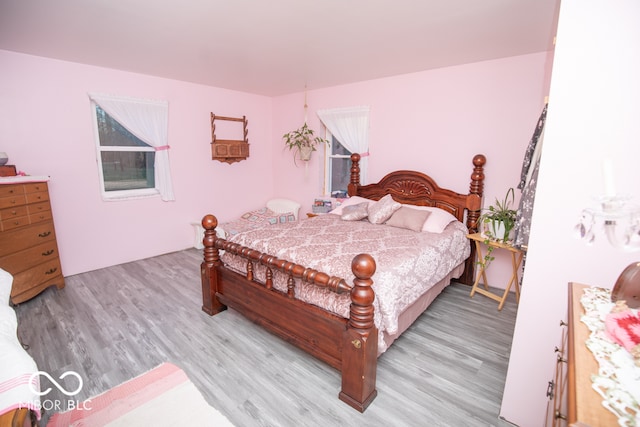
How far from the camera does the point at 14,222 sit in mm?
2809

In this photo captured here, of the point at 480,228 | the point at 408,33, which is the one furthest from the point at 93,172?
the point at 480,228

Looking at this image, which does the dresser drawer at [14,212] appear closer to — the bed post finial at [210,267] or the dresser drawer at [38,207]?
the dresser drawer at [38,207]

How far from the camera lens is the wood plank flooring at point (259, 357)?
5.93ft

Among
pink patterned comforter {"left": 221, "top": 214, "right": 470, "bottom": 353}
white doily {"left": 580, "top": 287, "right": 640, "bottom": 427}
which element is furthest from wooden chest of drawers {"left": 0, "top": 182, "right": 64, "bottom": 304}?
white doily {"left": 580, "top": 287, "right": 640, "bottom": 427}

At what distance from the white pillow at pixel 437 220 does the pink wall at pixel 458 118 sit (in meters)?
0.46

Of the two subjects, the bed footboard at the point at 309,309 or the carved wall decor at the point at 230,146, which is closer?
the bed footboard at the point at 309,309

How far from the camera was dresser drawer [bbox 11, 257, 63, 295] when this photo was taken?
285cm

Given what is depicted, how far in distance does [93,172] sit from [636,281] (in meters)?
4.75

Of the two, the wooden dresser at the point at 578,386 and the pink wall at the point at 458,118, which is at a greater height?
the pink wall at the point at 458,118

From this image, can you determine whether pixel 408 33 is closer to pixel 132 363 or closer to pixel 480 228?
pixel 480 228

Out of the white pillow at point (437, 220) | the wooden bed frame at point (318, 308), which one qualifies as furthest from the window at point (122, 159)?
the white pillow at point (437, 220)

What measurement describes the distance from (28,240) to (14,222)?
0.77 ft

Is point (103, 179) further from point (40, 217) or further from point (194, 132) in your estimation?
point (194, 132)

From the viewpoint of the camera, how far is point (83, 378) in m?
2.04
